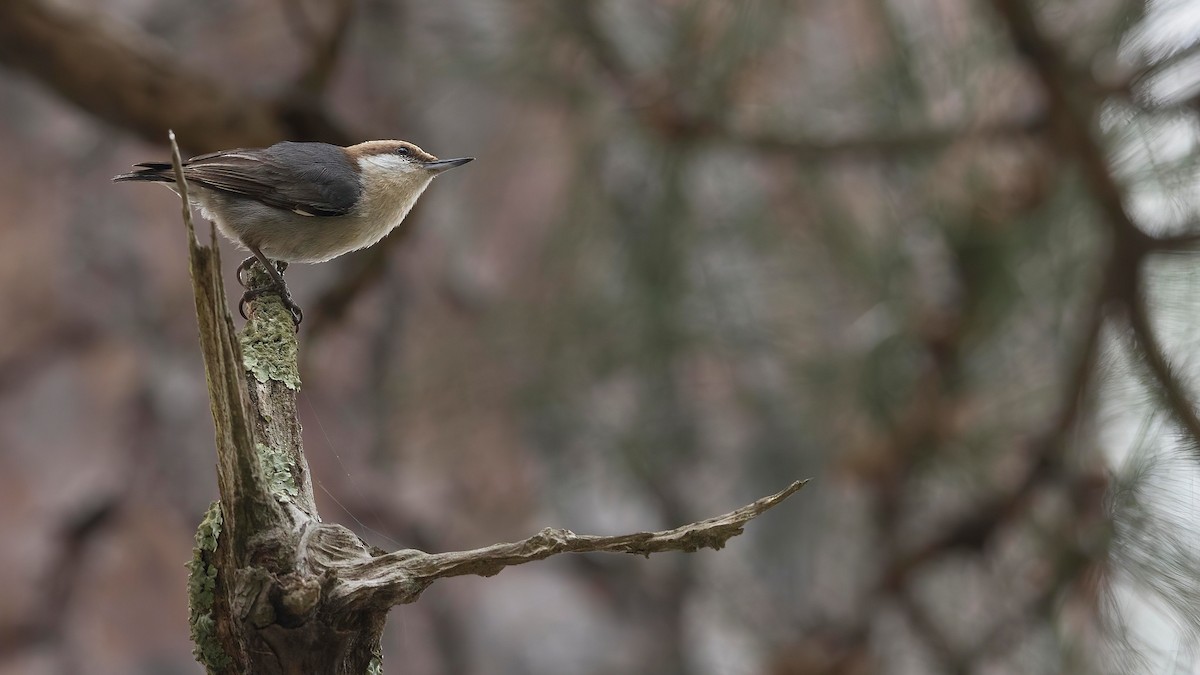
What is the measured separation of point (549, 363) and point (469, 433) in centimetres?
39

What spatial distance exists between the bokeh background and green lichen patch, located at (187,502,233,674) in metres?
0.98

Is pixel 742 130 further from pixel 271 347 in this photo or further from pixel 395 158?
pixel 271 347

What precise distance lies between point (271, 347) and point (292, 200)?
0.83 feet

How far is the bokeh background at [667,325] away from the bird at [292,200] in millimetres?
603

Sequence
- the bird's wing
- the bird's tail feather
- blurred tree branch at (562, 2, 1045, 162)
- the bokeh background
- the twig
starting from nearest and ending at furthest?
the twig < the bird's tail feather < the bird's wing < the bokeh background < blurred tree branch at (562, 2, 1045, 162)

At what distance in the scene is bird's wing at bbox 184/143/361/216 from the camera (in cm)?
118

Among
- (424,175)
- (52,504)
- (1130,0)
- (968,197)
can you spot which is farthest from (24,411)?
(1130,0)

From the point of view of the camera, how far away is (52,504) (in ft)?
9.50

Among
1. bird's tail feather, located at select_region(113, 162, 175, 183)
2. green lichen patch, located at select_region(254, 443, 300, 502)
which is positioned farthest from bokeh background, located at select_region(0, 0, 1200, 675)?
green lichen patch, located at select_region(254, 443, 300, 502)

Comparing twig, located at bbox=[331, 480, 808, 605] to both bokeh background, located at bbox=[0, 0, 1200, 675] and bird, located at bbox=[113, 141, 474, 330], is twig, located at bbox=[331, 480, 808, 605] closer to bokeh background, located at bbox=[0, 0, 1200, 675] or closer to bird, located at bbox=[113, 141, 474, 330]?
bird, located at bbox=[113, 141, 474, 330]

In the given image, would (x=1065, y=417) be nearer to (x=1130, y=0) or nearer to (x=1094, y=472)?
(x=1094, y=472)

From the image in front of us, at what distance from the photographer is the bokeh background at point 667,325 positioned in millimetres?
1788

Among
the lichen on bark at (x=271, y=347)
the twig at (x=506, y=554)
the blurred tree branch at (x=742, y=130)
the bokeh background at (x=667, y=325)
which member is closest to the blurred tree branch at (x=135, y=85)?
the bokeh background at (x=667, y=325)

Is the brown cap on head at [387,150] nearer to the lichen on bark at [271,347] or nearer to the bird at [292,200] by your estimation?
the bird at [292,200]
